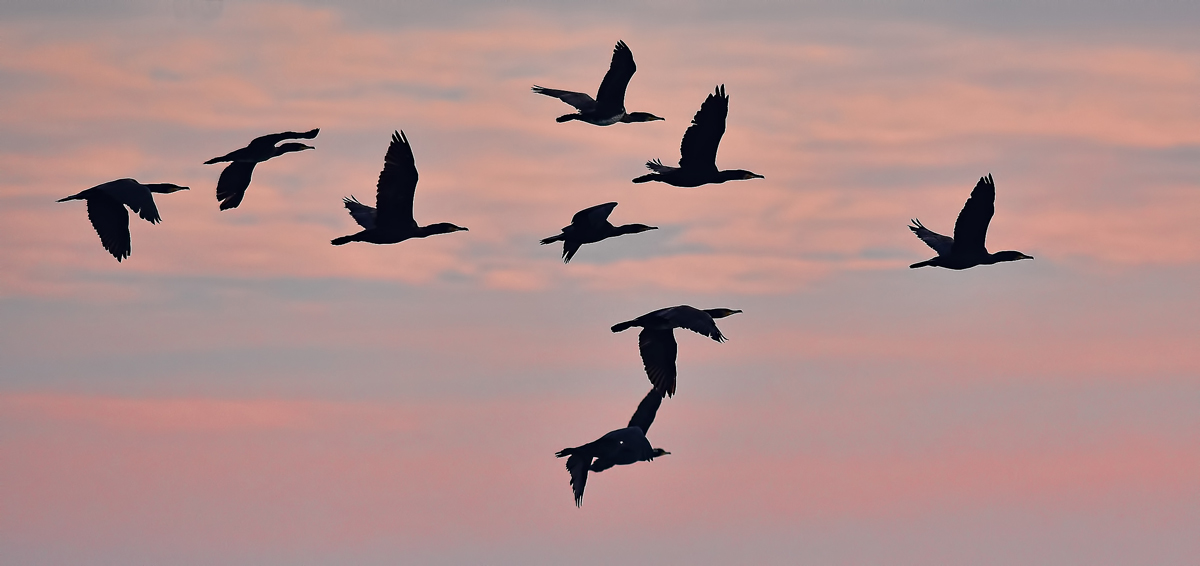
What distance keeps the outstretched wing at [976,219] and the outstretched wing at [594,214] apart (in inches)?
323

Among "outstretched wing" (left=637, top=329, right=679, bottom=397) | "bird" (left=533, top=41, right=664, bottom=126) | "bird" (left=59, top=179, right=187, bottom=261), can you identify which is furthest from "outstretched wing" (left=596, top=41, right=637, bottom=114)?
"bird" (left=59, top=179, right=187, bottom=261)

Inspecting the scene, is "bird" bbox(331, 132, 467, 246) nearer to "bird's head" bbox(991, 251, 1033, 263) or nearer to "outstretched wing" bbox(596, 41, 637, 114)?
"outstretched wing" bbox(596, 41, 637, 114)

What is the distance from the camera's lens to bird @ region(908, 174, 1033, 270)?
1706 inches

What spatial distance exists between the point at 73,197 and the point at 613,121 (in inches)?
513

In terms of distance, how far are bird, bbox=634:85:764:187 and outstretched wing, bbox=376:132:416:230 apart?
588 centimetres

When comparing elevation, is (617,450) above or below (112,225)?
below

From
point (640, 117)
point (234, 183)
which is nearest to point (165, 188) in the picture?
point (234, 183)

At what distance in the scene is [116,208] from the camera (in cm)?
4266

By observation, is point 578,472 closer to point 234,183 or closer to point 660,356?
point 660,356

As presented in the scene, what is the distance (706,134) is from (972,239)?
6.78 metres

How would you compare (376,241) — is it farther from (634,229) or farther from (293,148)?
(634,229)

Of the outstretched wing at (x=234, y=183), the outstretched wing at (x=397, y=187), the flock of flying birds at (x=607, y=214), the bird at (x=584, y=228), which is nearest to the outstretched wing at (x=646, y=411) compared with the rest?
the flock of flying birds at (x=607, y=214)

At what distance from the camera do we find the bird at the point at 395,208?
40.5 metres

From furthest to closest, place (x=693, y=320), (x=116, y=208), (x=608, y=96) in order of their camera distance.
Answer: (x=608, y=96) → (x=116, y=208) → (x=693, y=320)
